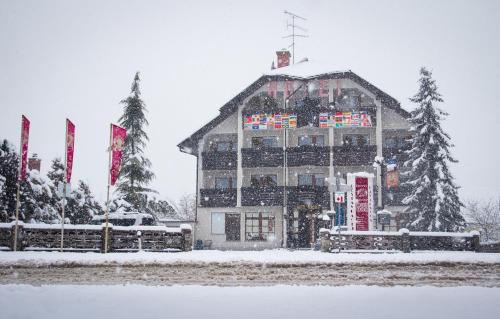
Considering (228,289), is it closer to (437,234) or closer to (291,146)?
(437,234)

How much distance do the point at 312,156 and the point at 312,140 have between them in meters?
2.01

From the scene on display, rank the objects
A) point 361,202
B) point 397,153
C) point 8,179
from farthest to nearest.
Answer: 1. point 397,153
2. point 8,179
3. point 361,202

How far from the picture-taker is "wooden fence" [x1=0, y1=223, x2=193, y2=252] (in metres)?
19.0

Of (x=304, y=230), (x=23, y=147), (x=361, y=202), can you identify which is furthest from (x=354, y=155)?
(x=23, y=147)

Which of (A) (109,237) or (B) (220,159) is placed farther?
(B) (220,159)

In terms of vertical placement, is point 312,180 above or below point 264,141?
below

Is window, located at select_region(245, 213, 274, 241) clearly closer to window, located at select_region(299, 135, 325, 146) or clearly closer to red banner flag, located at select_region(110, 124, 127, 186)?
window, located at select_region(299, 135, 325, 146)

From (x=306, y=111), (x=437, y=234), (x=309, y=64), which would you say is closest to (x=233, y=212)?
(x=306, y=111)

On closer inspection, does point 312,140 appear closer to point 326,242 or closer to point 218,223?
point 218,223

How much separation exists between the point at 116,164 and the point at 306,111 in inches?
721

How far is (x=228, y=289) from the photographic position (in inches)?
404

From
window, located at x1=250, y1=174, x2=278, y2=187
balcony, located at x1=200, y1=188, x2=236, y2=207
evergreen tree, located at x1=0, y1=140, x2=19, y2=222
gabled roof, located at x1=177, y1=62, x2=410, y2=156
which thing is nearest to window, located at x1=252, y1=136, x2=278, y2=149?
window, located at x1=250, y1=174, x2=278, y2=187

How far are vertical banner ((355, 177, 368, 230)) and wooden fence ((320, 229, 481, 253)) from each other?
2.18 metres

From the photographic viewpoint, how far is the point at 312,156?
1350 inches
